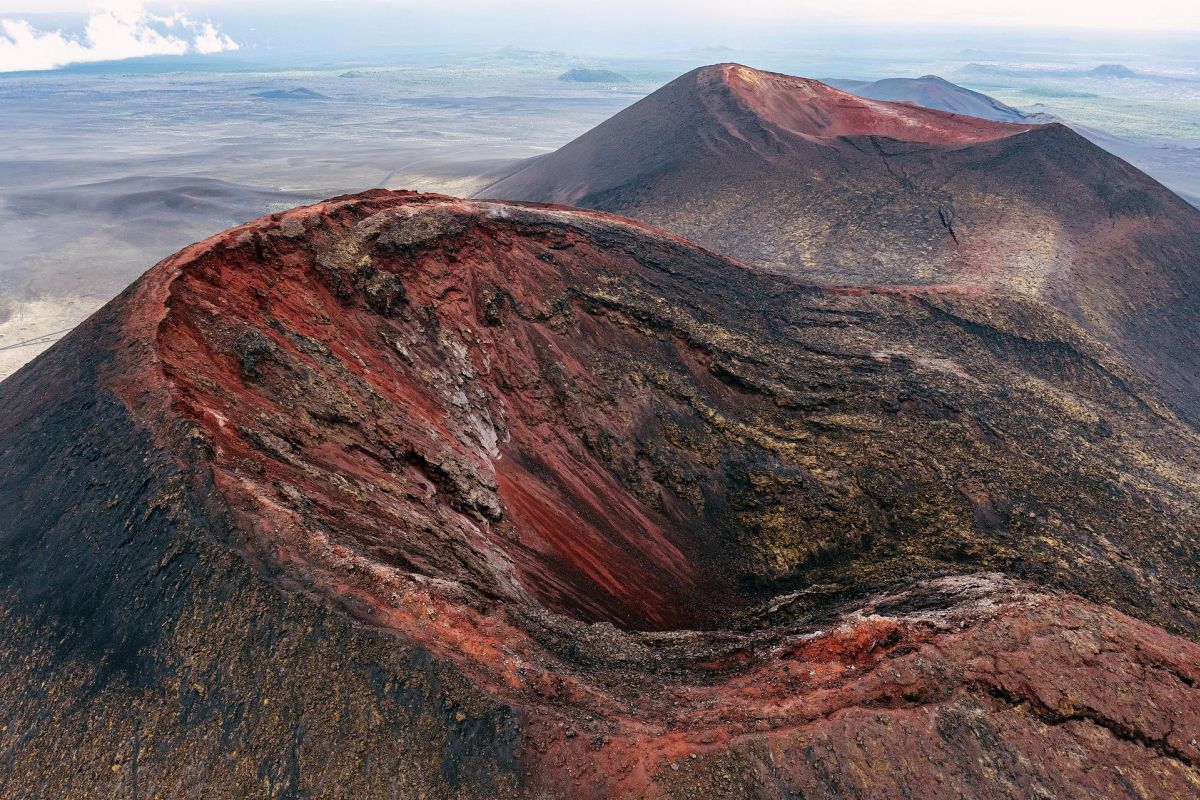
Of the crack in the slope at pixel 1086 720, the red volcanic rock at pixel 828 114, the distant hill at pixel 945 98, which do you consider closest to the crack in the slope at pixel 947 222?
the red volcanic rock at pixel 828 114

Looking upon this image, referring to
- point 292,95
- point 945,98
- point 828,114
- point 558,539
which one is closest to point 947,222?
point 828,114

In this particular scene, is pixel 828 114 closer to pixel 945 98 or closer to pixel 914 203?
pixel 914 203

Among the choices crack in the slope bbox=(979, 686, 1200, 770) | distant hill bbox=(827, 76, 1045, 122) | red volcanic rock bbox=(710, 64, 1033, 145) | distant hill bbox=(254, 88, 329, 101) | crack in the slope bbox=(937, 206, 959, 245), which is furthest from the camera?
distant hill bbox=(254, 88, 329, 101)

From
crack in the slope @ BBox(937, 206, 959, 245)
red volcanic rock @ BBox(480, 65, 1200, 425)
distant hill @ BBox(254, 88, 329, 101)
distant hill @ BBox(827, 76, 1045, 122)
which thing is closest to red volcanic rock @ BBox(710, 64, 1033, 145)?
red volcanic rock @ BBox(480, 65, 1200, 425)

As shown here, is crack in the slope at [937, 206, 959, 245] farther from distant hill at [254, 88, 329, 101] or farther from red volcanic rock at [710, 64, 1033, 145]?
distant hill at [254, 88, 329, 101]

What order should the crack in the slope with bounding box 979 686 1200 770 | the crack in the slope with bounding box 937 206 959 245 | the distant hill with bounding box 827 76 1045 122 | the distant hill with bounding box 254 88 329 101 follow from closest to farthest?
the crack in the slope with bounding box 979 686 1200 770
the crack in the slope with bounding box 937 206 959 245
the distant hill with bounding box 827 76 1045 122
the distant hill with bounding box 254 88 329 101

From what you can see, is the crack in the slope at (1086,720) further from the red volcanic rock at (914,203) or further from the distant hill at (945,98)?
the distant hill at (945,98)
